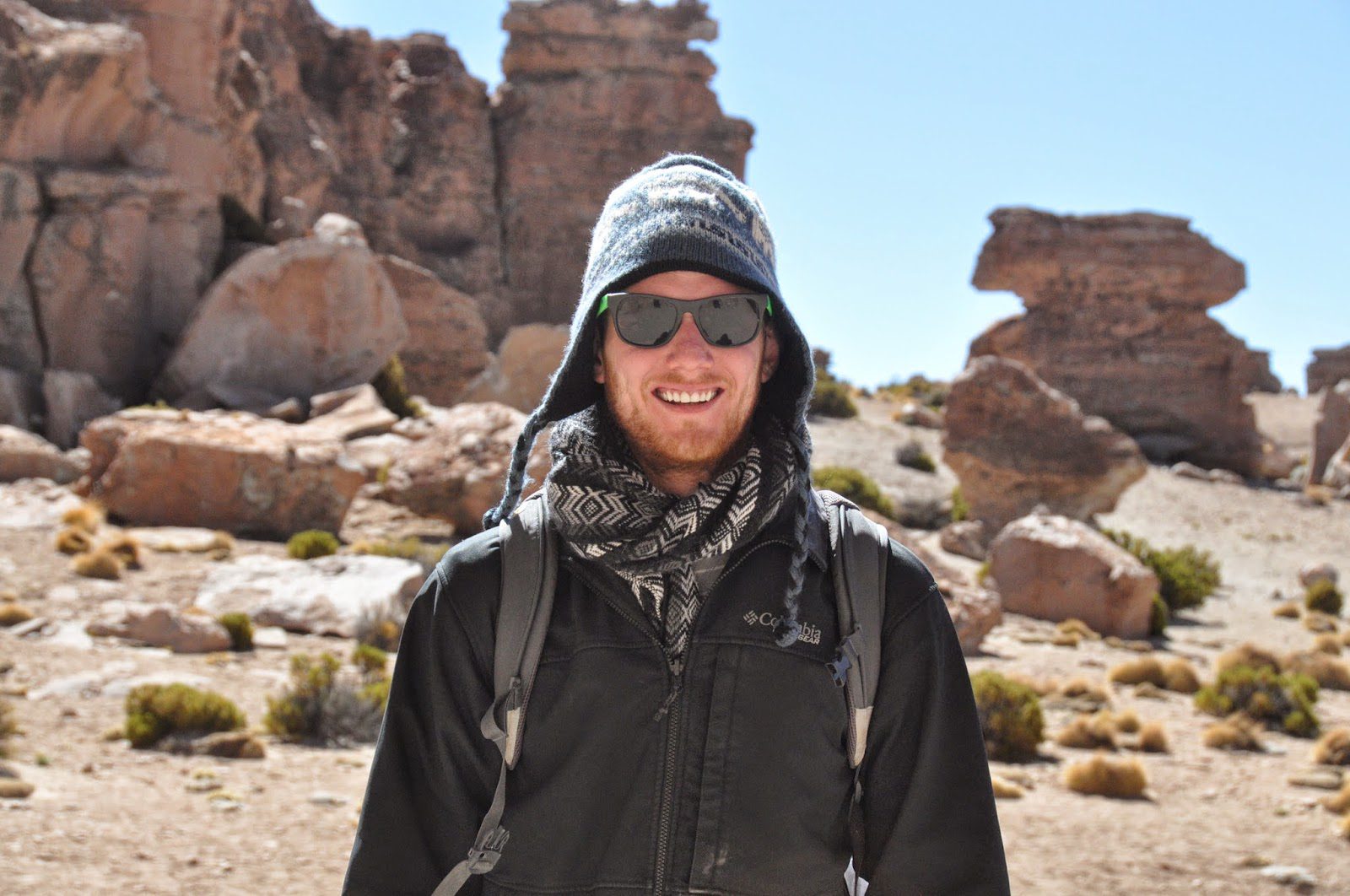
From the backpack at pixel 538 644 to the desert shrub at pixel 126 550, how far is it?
11.2m

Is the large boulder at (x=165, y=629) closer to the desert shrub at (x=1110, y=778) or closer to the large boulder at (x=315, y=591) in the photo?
the large boulder at (x=315, y=591)

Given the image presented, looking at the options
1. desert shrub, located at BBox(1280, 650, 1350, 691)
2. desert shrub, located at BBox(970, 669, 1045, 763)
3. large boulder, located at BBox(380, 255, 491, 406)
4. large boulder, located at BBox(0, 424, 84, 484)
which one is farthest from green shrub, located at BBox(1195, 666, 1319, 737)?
large boulder, located at BBox(380, 255, 491, 406)

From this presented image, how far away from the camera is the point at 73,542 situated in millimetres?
12422

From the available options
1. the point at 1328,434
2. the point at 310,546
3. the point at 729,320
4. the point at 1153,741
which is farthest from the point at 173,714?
the point at 1328,434

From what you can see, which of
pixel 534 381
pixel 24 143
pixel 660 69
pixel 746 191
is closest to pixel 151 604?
pixel 746 191

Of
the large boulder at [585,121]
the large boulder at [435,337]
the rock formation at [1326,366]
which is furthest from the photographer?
the rock formation at [1326,366]

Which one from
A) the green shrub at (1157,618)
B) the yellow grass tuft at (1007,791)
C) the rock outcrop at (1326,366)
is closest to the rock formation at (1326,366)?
the rock outcrop at (1326,366)

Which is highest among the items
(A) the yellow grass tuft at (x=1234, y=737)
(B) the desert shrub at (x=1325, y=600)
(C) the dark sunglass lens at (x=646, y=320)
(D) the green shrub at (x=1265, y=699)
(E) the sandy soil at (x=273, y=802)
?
(C) the dark sunglass lens at (x=646, y=320)

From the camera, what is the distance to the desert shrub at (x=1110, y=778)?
852cm

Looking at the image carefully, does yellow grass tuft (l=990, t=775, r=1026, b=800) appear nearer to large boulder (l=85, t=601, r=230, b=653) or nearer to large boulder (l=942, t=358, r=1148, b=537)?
large boulder (l=85, t=601, r=230, b=653)

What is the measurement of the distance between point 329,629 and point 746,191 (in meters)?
9.08

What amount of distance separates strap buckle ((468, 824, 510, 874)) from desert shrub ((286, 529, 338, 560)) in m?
11.6

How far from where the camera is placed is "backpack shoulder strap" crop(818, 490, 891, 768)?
209 centimetres

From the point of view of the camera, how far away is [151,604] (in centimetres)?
1055
